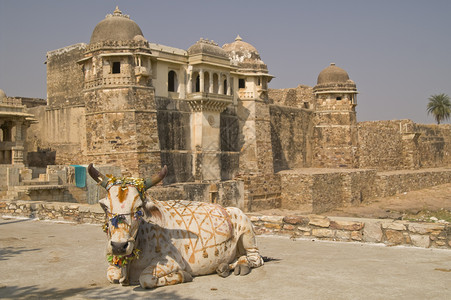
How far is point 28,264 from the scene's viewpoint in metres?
6.07

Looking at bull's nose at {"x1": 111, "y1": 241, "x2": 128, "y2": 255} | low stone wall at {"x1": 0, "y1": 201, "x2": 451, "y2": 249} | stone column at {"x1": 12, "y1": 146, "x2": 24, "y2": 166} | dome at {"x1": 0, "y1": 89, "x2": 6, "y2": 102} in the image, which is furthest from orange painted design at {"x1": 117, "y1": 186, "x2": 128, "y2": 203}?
dome at {"x1": 0, "y1": 89, "x2": 6, "y2": 102}

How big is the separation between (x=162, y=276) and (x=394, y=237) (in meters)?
3.63

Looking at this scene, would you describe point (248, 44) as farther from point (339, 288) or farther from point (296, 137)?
point (339, 288)

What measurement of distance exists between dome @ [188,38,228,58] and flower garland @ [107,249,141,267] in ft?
54.0

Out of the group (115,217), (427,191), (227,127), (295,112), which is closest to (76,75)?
(227,127)

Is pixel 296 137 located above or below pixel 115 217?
above

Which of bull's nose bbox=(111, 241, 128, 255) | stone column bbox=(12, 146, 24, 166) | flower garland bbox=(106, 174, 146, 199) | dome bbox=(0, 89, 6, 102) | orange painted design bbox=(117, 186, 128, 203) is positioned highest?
dome bbox=(0, 89, 6, 102)

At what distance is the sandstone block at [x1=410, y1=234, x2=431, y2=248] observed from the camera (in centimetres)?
691

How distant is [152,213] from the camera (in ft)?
17.2

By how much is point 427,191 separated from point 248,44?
14.5 meters

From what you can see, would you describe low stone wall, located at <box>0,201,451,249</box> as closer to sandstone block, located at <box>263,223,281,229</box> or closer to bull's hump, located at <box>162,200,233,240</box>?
sandstone block, located at <box>263,223,281,229</box>

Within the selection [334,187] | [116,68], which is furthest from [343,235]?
[334,187]

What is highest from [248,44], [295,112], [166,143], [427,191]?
[248,44]

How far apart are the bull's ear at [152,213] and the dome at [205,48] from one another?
16.1 meters
